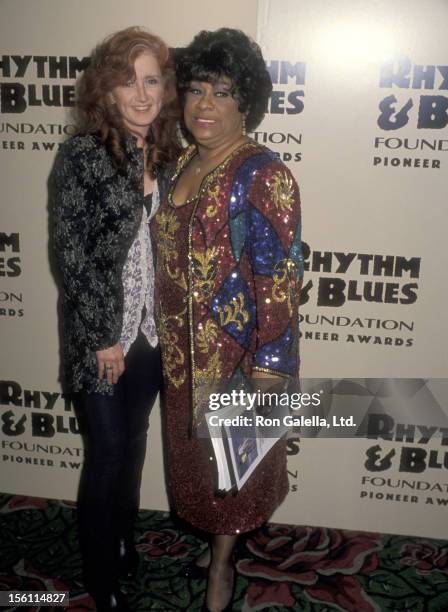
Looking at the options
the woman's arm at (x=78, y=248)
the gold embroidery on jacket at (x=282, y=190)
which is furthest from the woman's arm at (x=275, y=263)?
the woman's arm at (x=78, y=248)

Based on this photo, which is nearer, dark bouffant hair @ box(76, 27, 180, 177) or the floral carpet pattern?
dark bouffant hair @ box(76, 27, 180, 177)

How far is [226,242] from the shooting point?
151cm

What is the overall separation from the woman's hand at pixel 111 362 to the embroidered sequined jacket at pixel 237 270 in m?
0.17

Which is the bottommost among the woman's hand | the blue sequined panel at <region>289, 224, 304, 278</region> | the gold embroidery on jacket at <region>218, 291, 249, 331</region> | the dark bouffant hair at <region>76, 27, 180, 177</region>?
the woman's hand

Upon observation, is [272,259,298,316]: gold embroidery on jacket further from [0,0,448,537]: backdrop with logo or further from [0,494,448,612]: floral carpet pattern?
[0,494,448,612]: floral carpet pattern

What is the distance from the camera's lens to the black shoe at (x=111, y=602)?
5.84 feet

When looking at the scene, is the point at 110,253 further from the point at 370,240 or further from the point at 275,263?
the point at 370,240

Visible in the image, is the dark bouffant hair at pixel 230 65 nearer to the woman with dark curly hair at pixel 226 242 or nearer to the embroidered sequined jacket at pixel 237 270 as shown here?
the woman with dark curly hair at pixel 226 242

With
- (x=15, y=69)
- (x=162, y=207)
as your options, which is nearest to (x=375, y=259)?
(x=162, y=207)

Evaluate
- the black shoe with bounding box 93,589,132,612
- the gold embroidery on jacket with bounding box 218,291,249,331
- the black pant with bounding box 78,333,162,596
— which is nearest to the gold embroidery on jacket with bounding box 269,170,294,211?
the gold embroidery on jacket with bounding box 218,291,249,331

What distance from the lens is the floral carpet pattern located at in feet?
6.36

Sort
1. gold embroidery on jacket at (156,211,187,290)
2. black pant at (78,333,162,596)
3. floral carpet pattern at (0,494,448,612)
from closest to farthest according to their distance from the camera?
gold embroidery on jacket at (156,211,187,290)
black pant at (78,333,162,596)
floral carpet pattern at (0,494,448,612)

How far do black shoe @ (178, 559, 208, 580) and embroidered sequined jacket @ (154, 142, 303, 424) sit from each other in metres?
0.78

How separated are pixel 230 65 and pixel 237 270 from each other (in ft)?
1.79
